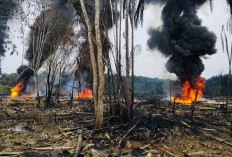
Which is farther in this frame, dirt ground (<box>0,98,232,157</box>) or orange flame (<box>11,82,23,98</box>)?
orange flame (<box>11,82,23,98</box>)

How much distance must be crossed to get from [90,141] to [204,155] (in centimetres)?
338

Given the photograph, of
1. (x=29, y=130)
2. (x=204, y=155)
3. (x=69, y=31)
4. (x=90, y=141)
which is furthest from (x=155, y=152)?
(x=69, y=31)

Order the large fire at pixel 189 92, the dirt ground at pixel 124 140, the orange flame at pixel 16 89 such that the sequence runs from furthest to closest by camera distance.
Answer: the orange flame at pixel 16 89
the large fire at pixel 189 92
the dirt ground at pixel 124 140

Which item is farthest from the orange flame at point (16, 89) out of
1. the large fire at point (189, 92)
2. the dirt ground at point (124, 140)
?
the large fire at point (189, 92)

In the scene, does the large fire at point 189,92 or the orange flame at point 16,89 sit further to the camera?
the orange flame at point 16,89

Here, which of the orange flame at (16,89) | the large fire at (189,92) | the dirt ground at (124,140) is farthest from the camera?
the orange flame at (16,89)

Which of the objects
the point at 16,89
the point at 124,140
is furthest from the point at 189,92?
the point at 16,89

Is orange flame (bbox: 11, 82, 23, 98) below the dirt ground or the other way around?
the other way around

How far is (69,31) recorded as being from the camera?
15.1 meters

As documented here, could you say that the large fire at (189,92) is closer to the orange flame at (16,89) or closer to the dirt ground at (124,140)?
the dirt ground at (124,140)

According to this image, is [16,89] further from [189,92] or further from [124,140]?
[189,92]

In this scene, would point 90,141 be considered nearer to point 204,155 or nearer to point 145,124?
point 145,124

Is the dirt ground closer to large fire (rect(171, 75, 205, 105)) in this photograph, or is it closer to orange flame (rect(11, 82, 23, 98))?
large fire (rect(171, 75, 205, 105))

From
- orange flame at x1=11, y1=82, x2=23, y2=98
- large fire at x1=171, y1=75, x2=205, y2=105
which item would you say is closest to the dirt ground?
large fire at x1=171, y1=75, x2=205, y2=105
